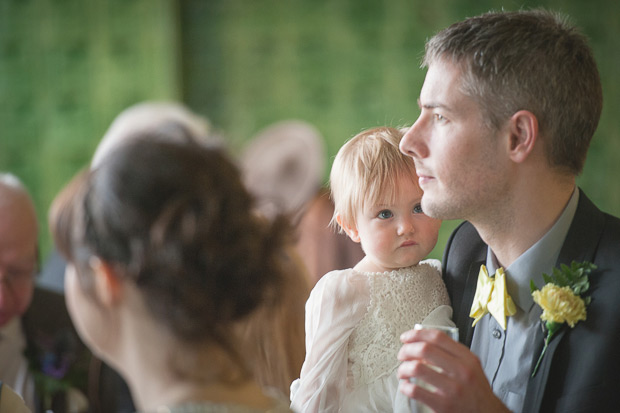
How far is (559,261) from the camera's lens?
1.87 m

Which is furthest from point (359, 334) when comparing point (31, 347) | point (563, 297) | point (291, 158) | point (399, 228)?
point (291, 158)

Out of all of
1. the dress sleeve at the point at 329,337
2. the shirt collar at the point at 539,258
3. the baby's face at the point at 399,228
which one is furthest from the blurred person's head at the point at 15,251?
the shirt collar at the point at 539,258

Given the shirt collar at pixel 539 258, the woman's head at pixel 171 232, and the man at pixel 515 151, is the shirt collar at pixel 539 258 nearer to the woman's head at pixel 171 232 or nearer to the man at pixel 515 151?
the man at pixel 515 151

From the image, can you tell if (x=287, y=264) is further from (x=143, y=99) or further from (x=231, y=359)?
(x=143, y=99)

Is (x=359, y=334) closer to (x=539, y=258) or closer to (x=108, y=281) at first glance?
(x=539, y=258)

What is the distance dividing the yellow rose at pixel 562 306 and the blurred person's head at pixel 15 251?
6.72ft

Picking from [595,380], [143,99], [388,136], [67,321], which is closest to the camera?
[595,380]

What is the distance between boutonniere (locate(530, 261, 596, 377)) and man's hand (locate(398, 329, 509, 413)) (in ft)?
0.84

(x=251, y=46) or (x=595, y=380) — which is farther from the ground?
(x=251, y=46)

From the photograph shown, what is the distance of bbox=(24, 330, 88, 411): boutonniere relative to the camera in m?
2.76

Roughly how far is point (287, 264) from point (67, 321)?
6.38ft

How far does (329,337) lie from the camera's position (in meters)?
1.87

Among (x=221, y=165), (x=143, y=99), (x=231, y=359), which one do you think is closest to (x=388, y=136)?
(x=221, y=165)

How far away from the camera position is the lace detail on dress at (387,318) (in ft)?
6.17
